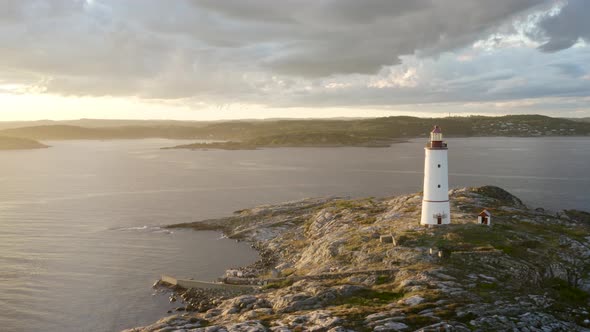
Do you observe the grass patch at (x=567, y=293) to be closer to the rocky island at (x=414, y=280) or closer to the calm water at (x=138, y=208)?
the rocky island at (x=414, y=280)

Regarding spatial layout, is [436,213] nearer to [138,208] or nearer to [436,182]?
[436,182]

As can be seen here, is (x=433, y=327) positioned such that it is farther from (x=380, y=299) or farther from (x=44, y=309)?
(x=44, y=309)

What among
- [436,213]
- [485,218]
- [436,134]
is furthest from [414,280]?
[485,218]

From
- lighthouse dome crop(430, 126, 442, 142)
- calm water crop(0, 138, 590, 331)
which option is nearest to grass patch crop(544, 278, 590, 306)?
lighthouse dome crop(430, 126, 442, 142)

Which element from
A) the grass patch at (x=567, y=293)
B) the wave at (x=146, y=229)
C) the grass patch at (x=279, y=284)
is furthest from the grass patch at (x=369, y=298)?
the wave at (x=146, y=229)

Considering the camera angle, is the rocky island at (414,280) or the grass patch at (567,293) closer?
the rocky island at (414,280)

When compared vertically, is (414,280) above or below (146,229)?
above

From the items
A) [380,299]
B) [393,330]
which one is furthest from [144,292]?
[393,330]

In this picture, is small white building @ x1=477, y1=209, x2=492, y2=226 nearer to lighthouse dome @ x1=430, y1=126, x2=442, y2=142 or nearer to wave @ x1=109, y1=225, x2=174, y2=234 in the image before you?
lighthouse dome @ x1=430, y1=126, x2=442, y2=142

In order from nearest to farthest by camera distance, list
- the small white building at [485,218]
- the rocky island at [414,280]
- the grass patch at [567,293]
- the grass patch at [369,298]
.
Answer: the rocky island at [414,280] < the grass patch at [369,298] < the grass patch at [567,293] < the small white building at [485,218]
